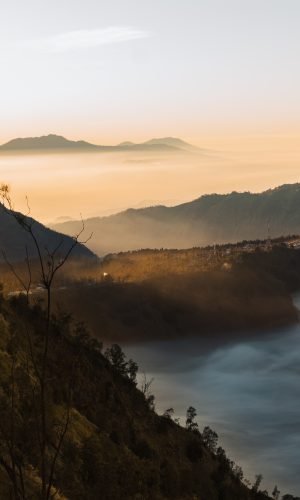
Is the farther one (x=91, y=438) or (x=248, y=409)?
(x=248, y=409)

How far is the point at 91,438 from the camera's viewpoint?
47.4m

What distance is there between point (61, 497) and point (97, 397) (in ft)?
129

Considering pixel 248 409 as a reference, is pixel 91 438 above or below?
below

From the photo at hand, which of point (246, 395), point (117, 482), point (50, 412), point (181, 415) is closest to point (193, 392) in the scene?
point (246, 395)

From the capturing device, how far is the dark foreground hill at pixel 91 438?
32656 millimetres

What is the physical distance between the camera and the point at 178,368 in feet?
655

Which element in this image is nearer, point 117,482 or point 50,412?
point 117,482

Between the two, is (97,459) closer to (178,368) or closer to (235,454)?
(235,454)

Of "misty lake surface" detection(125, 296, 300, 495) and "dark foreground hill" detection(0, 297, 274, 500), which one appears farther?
"misty lake surface" detection(125, 296, 300, 495)

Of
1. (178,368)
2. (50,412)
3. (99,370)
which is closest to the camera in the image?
(50,412)

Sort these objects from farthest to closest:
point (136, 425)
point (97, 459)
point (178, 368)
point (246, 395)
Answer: point (178, 368) < point (246, 395) < point (136, 425) < point (97, 459)

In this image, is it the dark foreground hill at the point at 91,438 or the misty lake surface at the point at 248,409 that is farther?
the misty lake surface at the point at 248,409

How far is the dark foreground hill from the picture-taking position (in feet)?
107

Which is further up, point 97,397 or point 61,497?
point 97,397
